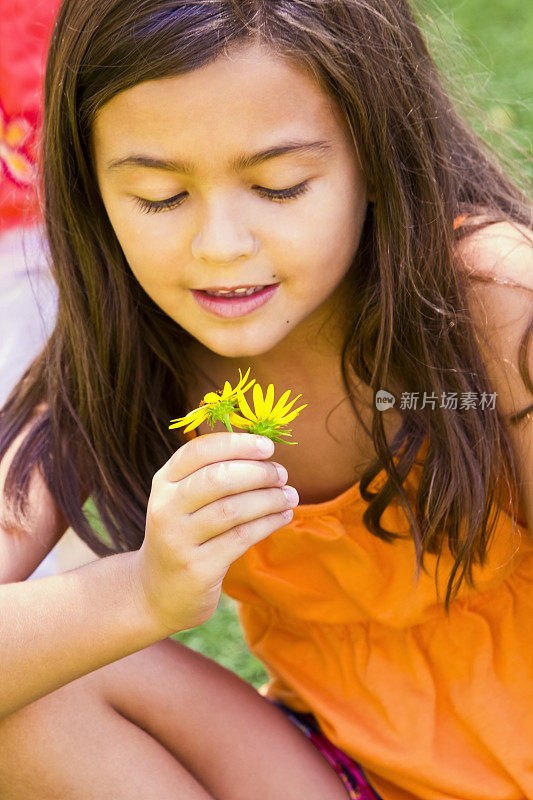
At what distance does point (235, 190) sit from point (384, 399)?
1.40 ft

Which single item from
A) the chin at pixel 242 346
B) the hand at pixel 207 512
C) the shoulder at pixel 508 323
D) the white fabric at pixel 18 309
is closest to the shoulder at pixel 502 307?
the shoulder at pixel 508 323

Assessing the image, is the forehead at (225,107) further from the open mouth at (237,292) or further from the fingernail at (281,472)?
the fingernail at (281,472)

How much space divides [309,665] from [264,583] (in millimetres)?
182

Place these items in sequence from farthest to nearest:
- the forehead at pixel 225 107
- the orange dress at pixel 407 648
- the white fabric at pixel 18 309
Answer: the white fabric at pixel 18 309 → the orange dress at pixel 407 648 → the forehead at pixel 225 107

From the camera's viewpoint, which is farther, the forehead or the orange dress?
the orange dress

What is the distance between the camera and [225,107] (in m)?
1.26

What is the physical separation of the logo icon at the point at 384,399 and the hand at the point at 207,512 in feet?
1.16

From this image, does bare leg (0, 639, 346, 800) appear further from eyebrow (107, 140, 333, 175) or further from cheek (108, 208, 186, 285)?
eyebrow (107, 140, 333, 175)

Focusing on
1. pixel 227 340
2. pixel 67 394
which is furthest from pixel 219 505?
pixel 67 394

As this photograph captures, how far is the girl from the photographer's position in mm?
1287

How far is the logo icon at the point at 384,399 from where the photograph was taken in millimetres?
1558

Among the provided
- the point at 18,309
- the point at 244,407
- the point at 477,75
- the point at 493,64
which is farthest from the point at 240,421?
the point at 493,64

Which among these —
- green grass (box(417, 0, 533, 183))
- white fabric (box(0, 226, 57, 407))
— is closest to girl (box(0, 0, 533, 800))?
green grass (box(417, 0, 533, 183))

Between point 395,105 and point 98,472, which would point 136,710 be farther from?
point 395,105
